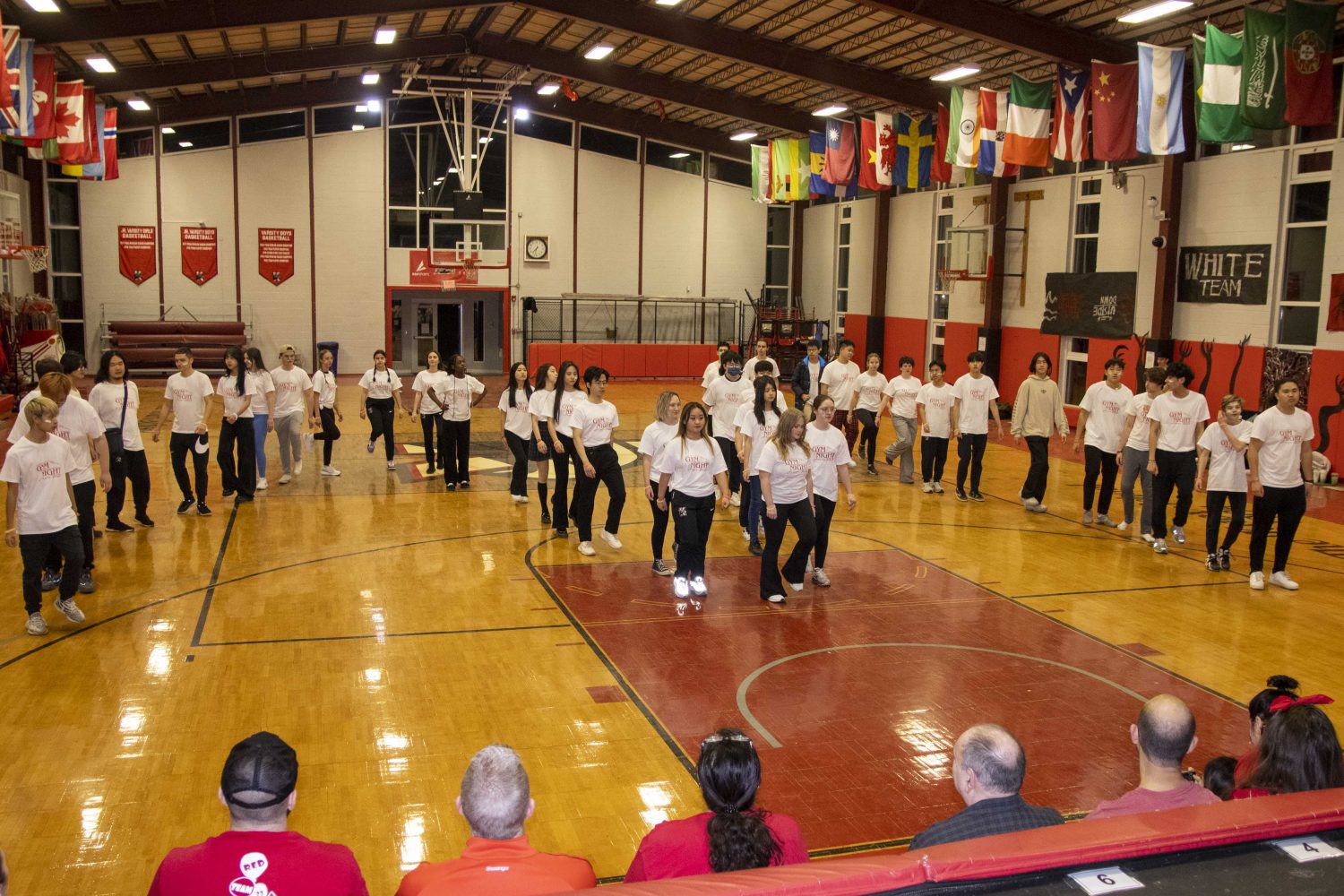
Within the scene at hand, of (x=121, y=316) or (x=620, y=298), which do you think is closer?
(x=121, y=316)

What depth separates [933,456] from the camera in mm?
14680

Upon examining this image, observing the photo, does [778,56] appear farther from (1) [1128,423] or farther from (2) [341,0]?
(1) [1128,423]

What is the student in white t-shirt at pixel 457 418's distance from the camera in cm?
1375

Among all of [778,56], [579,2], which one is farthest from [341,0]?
[778,56]

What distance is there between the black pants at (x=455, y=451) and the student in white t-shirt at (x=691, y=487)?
525cm

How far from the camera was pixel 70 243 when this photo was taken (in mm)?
29000

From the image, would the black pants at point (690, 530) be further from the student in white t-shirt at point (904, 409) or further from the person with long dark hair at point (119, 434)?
the student in white t-shirt at point (904, 409)

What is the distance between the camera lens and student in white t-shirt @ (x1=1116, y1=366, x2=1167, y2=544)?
11.4 meters

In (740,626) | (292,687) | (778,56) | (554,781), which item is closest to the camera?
(554,781)

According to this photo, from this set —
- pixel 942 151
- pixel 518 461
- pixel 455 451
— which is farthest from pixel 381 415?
Result: pixel 942 151

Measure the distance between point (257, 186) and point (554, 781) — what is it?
2735cm

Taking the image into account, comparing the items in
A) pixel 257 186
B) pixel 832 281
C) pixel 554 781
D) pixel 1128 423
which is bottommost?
pixel 554 781

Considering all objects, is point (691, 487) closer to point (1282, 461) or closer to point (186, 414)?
point (1282, 461)

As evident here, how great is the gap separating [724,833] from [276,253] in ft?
96.9
